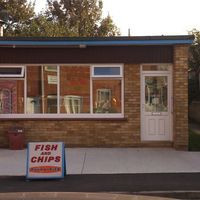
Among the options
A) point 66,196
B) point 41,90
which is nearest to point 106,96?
point 41,90

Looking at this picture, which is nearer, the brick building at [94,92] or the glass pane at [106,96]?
the brick building at [94,92]

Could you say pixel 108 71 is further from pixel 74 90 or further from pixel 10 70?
pixel 10 70

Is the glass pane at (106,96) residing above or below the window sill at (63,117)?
above

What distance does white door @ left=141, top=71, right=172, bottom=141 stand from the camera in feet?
59.5

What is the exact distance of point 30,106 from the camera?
18.3 metres

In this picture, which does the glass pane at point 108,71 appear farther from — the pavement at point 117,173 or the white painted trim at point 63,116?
the pavement at point 117,173

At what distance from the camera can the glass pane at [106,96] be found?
18.2m

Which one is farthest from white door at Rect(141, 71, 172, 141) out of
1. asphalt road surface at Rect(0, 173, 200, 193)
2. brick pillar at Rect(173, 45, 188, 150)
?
asphalt road surface at Rect(0, 173, 200, 193)

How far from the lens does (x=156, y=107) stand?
18281 mm

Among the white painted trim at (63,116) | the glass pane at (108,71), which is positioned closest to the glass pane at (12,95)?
the white painted trim at (63,116)

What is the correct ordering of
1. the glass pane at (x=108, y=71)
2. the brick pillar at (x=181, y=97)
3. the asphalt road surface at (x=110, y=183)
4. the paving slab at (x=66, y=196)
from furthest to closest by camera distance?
1. the glass pane at (x=108, y=71)
2. the brick pillar at (x=181, y=97)
3. the asphalt road surface at (x=110, y=183)
4. the paving slab at (x=66, y=196)

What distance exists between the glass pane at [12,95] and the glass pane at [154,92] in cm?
401

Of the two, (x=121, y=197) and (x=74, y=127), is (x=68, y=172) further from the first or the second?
(x=74, y=127)

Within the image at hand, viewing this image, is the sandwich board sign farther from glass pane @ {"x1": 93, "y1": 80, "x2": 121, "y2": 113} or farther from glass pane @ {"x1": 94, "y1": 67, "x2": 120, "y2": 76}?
glass pane @ {"x1": 94, "y1": 67, "x2": 120, "y2": 76}
